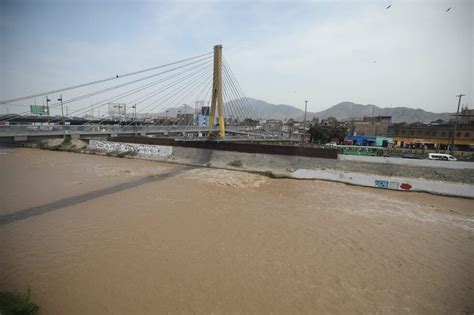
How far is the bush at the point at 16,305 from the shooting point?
2.92 metres

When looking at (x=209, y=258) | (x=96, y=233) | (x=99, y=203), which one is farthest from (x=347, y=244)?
(x=99, y=203)

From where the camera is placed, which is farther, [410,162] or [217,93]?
[217,93]

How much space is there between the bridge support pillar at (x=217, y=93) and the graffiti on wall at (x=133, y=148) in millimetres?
4974

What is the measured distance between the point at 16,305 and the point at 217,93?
46.5 feet

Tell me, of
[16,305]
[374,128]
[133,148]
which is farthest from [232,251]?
[374,128]

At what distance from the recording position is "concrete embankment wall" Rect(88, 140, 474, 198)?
10.3 m

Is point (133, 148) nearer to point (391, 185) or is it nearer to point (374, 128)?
point (391, 185)

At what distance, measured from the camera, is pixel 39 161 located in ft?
52.5

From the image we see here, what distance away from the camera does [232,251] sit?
513 centimetres

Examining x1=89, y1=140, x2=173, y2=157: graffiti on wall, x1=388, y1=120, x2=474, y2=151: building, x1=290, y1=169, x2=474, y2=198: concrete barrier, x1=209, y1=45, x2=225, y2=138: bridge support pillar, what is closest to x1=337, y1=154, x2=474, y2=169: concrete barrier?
x1=290, y1=169, x2=474, y2=198: concrete barrier

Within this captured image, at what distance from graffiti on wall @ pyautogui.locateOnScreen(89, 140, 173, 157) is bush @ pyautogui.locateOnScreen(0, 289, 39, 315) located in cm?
1487

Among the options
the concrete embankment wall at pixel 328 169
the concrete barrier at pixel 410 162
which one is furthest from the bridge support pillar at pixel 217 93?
the concrete barrier at pixel 410 162

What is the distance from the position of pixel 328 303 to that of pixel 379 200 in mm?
7375

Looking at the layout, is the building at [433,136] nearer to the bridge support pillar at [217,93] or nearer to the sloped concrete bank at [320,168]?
the sloped concrete bank at [320,168]
